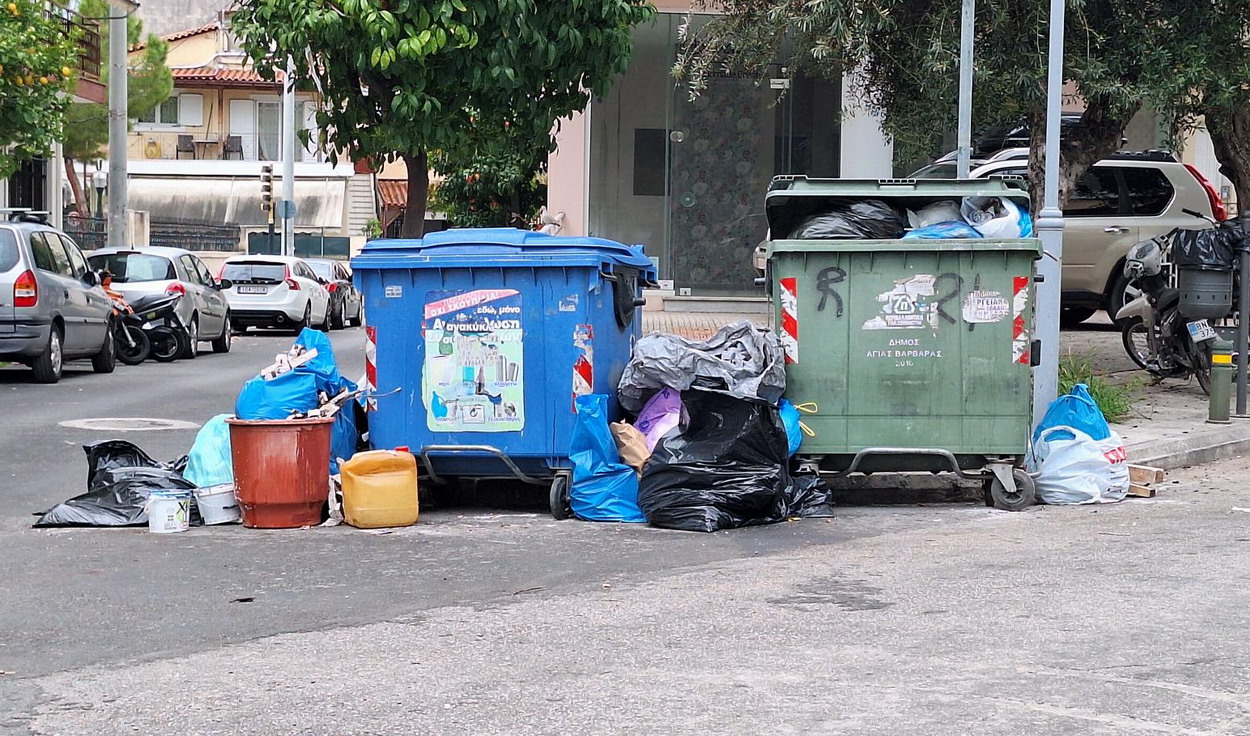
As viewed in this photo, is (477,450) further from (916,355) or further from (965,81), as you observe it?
(965,81)

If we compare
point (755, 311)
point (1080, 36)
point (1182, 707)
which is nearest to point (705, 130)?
point (755, 311)

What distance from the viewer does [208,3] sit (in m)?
59.1

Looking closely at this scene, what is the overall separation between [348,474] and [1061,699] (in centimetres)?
444

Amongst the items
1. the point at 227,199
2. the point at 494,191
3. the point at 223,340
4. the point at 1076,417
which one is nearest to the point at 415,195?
the point at 1076,417

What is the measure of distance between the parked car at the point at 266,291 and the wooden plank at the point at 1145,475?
18.0 metres

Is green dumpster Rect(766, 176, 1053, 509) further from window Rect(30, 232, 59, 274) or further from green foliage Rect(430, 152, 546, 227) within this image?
green foliage Rect(430, 152, 546, 227)

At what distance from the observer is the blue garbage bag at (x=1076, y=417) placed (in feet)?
30.5

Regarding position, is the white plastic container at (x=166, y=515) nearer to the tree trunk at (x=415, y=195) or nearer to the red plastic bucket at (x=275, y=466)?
the red plastic bucket at (x=275, y=466)

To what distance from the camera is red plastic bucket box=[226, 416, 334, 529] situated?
808cm

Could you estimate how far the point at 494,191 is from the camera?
26844mm

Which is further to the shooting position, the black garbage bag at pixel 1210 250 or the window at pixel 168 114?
the window at pixel 168 114

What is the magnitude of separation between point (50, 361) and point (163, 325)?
346cm

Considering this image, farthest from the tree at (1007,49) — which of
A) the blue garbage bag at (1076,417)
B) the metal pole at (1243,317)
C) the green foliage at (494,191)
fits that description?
the green foliage at (494,191)

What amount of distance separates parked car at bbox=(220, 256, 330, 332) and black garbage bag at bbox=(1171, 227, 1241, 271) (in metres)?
16.4
